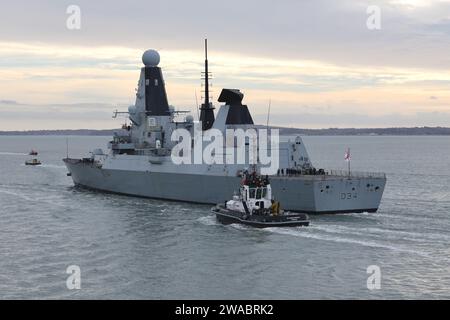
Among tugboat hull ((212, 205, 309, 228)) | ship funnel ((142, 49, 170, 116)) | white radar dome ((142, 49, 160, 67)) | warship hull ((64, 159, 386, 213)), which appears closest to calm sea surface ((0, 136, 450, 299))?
tugboat hull ((212, 205, 309, 228))

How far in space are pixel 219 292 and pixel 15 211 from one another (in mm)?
25223

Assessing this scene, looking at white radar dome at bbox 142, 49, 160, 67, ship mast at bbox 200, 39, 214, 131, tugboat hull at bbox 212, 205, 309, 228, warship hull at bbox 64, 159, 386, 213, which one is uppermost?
white radar dome at bbox 142, 49, 160, 67

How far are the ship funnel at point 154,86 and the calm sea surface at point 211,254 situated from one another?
15.0 m

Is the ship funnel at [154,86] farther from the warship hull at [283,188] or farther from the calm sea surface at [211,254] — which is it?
the calm sea surface at [211,254]

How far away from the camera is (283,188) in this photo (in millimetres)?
40375

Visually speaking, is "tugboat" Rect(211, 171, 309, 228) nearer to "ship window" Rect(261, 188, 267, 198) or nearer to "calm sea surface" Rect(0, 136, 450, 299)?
"ship window" Rect(261, 188, 267, 198)

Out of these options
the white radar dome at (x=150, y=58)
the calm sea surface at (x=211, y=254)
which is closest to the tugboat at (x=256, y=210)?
the calm sea surface at (x=211, y=254)

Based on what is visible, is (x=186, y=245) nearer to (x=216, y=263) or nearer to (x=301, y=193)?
(x=216, y=263)

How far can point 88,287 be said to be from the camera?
2333 centimetres

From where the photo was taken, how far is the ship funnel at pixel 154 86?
5781 cm

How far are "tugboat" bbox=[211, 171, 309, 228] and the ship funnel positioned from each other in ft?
71.3

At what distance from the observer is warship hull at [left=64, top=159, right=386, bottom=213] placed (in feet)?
129
